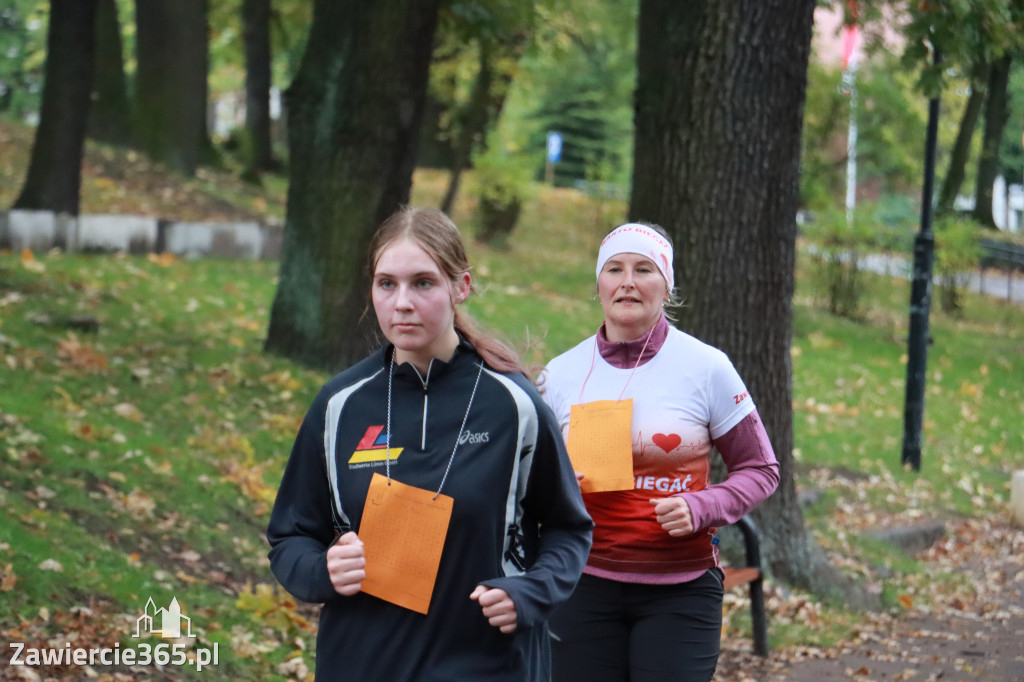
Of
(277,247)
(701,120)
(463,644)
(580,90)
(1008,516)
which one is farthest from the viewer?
(580,90)

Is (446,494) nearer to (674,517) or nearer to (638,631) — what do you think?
(674,517)

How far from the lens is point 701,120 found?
772 cm

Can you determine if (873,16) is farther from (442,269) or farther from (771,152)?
(442,269)

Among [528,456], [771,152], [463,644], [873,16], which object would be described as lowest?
[463,644]

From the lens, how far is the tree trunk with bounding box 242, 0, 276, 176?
26812 millimetres

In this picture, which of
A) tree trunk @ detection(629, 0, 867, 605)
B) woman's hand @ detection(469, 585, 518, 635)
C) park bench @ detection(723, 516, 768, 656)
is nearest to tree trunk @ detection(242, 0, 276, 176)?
tree trunk @ detection(629, 0, 867, 605)

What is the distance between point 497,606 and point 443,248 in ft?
2.70

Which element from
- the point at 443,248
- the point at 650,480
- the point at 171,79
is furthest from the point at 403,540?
the point at 171,79

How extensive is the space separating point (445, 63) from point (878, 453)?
15.2 meters

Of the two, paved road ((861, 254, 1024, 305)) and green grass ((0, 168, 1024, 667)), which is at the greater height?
paved road ((861, 254, 1024, 305))

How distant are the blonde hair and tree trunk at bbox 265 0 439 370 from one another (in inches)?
297

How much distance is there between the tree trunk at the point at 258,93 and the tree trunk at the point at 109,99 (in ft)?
13.9

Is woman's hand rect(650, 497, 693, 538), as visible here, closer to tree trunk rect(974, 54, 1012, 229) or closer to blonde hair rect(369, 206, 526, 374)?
blonde hair rect(369, 206, 526, 374)

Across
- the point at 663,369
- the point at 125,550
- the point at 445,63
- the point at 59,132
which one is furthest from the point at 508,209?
the point at 663,369
